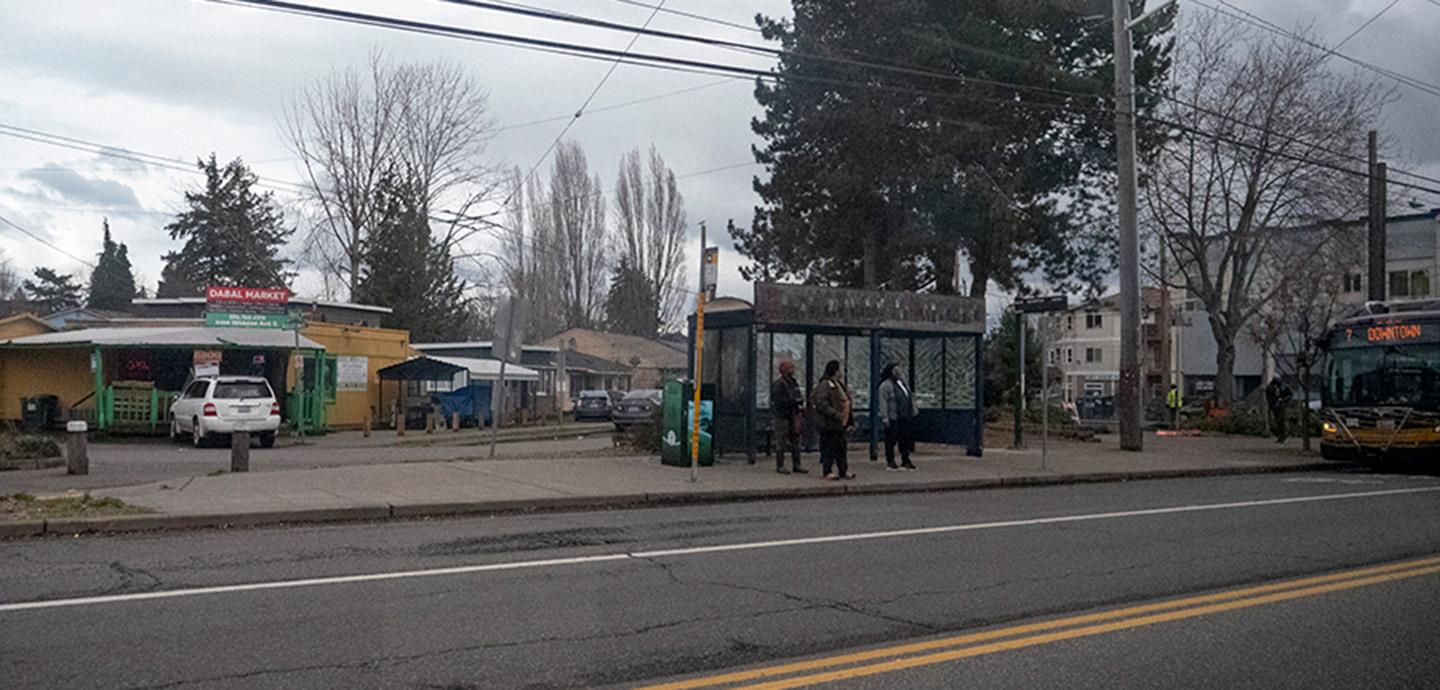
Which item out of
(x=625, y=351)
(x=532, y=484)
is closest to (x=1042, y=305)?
(x=532, y=484)

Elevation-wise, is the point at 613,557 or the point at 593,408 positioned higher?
the point at 593,408

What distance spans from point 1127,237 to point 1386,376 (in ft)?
17.1

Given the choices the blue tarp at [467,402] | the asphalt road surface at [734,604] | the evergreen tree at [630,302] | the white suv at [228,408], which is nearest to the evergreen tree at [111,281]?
the evergreen tree at [630,302]

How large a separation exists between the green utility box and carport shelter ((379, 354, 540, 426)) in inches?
855

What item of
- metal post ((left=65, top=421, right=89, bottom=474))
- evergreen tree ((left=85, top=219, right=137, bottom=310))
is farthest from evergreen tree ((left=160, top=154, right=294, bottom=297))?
metal post ((left=65, top=421, right=89, bottom=474))

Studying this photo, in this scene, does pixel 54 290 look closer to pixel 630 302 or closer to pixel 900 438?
pixel 630 302

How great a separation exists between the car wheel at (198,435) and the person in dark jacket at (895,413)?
53.9 ft

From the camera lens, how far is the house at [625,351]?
61.8 metres

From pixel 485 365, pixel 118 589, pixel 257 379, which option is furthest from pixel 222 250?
pixel 118 589

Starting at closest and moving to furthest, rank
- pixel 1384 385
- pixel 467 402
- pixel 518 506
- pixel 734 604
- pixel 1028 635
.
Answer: pixel 1028 635, pixel 734 604, pixel 518 506, pixel 1384 385, pixel 467 402

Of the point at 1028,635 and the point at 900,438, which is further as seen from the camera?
the point at 900,438

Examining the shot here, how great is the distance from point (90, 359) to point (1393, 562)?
3456 centimetres

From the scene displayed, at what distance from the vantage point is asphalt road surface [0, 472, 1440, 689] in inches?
236

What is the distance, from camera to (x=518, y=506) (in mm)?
12758
